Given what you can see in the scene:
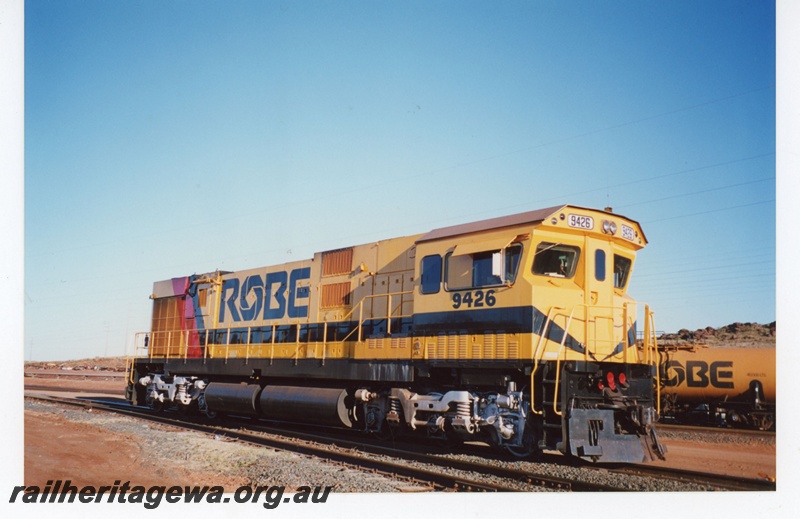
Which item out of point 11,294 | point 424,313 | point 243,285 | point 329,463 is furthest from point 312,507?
point 243,285

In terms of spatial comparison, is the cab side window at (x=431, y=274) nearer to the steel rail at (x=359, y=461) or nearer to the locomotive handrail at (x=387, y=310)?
the locomotive handrail at (x=387, y=310)

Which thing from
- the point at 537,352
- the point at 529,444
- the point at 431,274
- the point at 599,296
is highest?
the point at 431,274

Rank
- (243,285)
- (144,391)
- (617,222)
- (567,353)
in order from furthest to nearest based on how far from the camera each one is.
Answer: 1. (144,391)
2. (243,285)
3. (617,222)
4. (567,353)

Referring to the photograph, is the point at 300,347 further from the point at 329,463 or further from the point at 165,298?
the point at 165,298

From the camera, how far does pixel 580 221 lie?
26.7 feet

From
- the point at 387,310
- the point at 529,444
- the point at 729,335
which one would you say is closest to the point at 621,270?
the point at 529,444

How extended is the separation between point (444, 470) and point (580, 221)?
136 inches

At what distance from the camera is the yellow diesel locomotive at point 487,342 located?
7.75m

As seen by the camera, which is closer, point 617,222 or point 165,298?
point 617,222

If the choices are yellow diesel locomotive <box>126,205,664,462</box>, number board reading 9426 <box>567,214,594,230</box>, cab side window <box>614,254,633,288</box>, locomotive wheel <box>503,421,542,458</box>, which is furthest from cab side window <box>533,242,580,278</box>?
locomotive wheel <box>503,421,542,458</box>

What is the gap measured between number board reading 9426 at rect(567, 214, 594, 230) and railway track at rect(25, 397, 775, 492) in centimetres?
292

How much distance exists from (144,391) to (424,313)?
9603 mm

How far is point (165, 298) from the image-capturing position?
15953mm

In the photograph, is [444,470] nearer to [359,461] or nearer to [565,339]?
[359,461]
